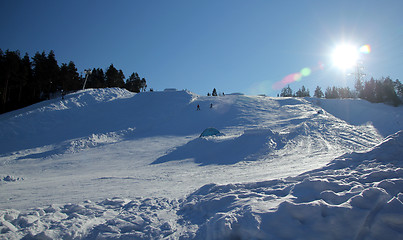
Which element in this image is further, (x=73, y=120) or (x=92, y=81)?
(x=92, y=81)

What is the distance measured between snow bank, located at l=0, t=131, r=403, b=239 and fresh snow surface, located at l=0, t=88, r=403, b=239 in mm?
20

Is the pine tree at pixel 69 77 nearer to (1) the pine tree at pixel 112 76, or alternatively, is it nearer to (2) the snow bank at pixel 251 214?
(1) the pine tree at pixel 112 76

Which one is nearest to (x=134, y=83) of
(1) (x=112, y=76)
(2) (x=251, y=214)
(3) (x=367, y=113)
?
(1) (x=112, y=76)

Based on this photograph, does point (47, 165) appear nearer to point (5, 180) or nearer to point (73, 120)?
point (5, 180)

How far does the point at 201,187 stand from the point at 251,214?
8.97 feet

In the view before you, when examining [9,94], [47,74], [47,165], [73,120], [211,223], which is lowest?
[47,165]

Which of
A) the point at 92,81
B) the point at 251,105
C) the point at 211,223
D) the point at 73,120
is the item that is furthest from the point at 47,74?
the point at 211,223

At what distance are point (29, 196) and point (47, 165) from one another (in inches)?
327

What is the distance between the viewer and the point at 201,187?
6.26m

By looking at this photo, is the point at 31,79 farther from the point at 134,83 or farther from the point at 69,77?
the point at 134,83

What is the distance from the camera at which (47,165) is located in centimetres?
1382

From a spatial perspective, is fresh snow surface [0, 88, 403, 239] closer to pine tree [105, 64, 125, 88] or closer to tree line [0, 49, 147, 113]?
tree line [0, 49, 147, 113]

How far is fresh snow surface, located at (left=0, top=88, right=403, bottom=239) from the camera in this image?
3447 millimetres

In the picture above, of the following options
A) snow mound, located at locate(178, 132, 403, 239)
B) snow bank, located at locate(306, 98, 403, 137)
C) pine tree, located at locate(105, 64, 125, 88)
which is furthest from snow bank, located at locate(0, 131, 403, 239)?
pine tree, located at locate(105, 64, 125, 88)
